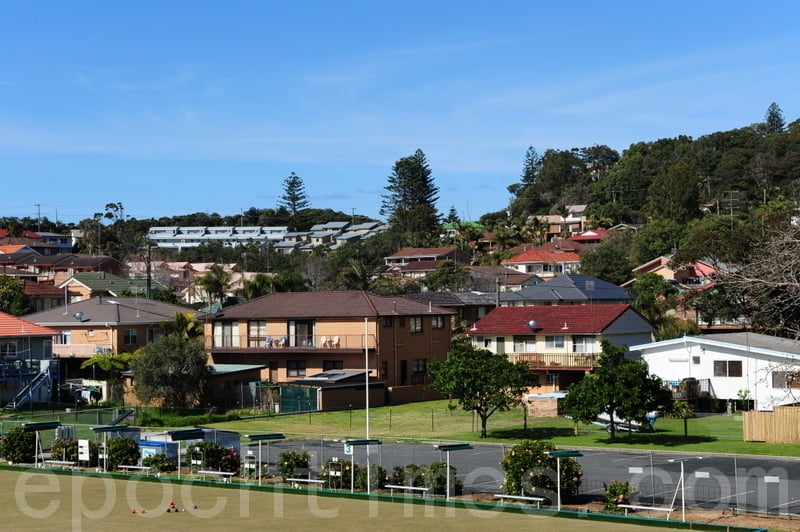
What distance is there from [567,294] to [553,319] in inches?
887

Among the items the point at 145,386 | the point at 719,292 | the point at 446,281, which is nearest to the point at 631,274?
the point at 446,281

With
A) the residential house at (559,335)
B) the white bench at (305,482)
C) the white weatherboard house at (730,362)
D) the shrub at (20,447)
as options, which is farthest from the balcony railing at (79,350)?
the white bench at (305,482)

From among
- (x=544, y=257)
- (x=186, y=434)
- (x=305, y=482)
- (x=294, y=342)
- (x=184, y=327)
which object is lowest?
(x=305, y=482)

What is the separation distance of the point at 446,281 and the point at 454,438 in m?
70.3

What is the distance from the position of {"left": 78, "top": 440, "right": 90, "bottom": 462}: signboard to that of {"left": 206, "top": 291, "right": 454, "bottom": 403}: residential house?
2574 centimetres

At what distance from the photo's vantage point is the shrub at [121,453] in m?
34.5

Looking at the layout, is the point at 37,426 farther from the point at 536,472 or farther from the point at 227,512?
the point at 536,472

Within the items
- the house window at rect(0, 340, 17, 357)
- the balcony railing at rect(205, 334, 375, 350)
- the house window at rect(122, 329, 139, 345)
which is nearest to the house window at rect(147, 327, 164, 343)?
the house window at rect(122, 329, 139, 345)

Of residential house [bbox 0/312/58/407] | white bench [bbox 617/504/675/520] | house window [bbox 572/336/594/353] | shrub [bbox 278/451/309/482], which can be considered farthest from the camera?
house window [bbox 572/336/594/353]

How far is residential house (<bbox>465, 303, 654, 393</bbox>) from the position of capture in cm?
5881

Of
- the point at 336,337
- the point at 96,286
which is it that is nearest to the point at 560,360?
the point at 336,337

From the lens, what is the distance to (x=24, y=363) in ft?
192

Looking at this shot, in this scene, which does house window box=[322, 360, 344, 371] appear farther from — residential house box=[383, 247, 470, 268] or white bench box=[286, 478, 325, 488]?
residential house box=[383, 247, 470, 268]

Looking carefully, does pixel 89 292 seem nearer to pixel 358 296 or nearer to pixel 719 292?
pixel 358 296
